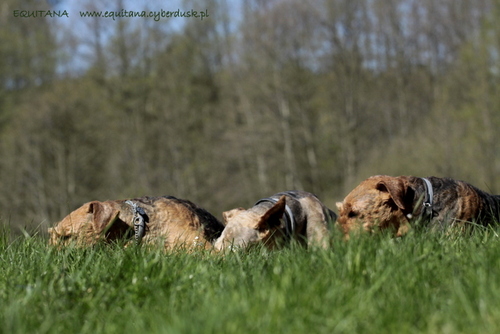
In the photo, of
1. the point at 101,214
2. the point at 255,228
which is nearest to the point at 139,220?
the point at 101,214

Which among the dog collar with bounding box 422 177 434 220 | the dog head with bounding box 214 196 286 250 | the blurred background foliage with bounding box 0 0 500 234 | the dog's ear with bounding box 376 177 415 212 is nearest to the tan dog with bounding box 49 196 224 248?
the dog head with bounding box 214 196 286 250

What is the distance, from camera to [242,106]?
3847 centimetres

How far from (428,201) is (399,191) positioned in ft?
1.06

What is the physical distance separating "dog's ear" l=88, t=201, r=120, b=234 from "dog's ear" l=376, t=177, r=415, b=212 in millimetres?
2861

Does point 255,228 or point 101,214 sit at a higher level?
point 101,214

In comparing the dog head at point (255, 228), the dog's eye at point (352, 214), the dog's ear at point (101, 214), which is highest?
the dog's ear at point (101, 214)

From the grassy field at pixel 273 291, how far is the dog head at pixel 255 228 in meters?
1.54

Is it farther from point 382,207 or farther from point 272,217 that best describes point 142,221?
point 382,207

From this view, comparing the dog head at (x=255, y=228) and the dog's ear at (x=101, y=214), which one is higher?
the dog's ear at (x=101, y=214)

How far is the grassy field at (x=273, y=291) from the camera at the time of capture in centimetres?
299

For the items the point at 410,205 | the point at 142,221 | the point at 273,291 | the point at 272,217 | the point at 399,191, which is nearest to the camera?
the point at 273,291

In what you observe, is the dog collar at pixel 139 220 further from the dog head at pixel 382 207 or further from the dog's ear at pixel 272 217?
the dog head at pixel 382 207

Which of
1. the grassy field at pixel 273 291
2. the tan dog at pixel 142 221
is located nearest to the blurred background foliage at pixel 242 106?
the tan dog at pixel 142 221

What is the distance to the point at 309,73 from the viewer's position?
3522 centimetres
